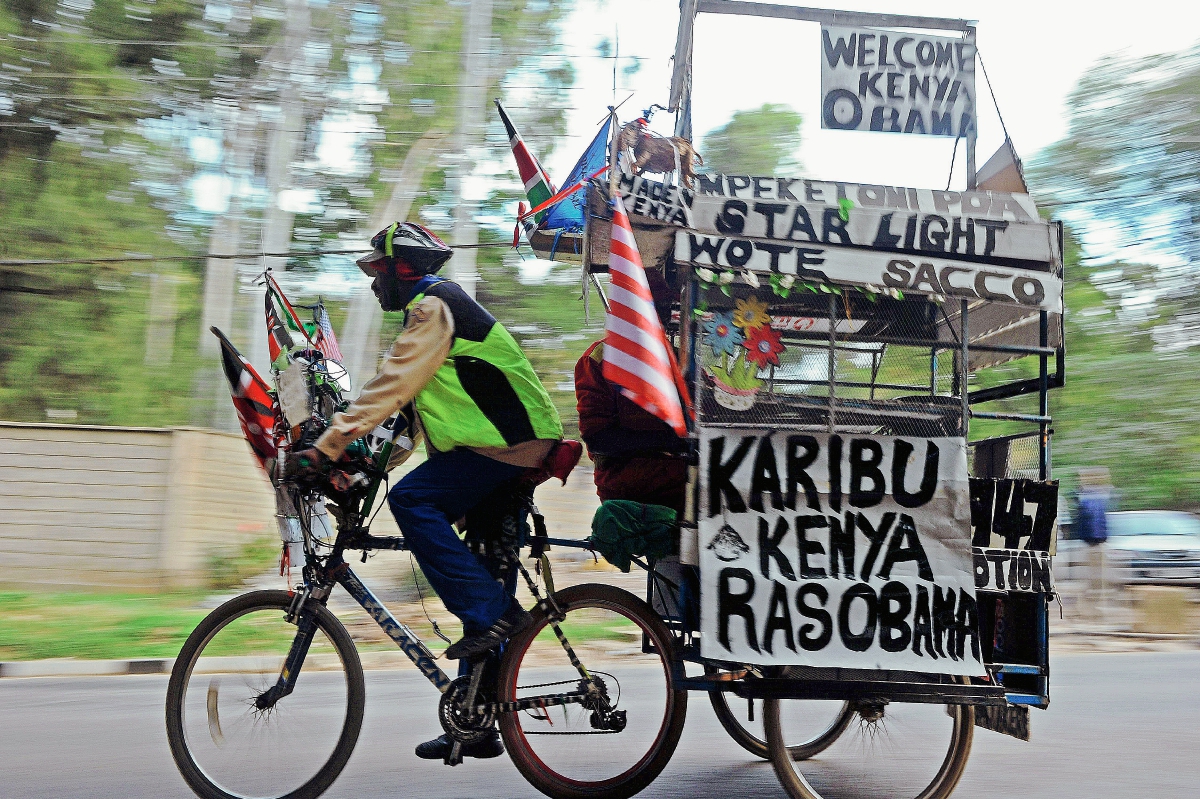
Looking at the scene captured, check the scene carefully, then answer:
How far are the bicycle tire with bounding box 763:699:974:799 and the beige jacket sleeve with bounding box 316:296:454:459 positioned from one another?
1684 millimetres

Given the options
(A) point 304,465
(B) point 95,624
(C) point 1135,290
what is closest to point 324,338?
(A) point 304,465

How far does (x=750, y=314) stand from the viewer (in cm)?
379

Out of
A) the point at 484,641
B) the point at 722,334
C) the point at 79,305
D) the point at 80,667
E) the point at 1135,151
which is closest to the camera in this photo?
the point at 484,641

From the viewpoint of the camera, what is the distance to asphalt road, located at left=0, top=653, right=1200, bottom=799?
13.3 feet

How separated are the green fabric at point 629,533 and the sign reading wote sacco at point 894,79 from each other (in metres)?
2.31

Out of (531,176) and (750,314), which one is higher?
(531,176)

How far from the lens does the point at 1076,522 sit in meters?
10.7

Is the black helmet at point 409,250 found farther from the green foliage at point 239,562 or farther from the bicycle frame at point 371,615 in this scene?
the green foliage at point 239,562

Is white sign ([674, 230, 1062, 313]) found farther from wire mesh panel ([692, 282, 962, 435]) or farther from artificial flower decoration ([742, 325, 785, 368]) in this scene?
artificial flower decoration ([742, 325, 785, 368])

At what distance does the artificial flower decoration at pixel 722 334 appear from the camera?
3.78 metres

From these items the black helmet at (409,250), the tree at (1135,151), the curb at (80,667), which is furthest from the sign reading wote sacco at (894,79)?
the tree at (1135,151)

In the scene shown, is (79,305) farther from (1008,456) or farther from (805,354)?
(1008,456)

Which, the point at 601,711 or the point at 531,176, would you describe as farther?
the point at 531,176

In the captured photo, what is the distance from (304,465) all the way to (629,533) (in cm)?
117
